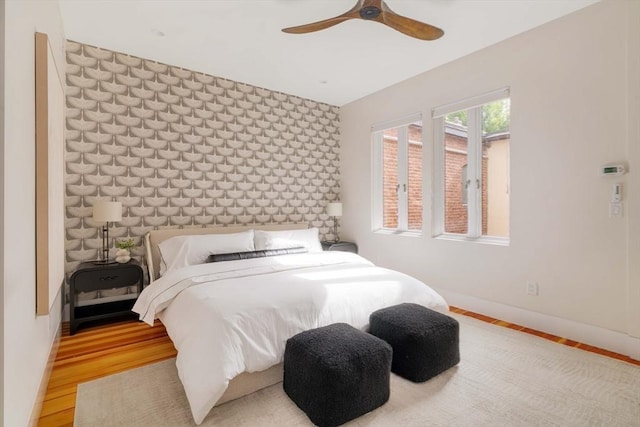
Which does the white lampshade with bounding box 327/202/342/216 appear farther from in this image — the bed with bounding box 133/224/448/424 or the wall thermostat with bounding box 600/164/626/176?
the wall thermostat with bounding box 600/164/626/176

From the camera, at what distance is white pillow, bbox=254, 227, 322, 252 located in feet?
12.4

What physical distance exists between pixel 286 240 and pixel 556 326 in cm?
282

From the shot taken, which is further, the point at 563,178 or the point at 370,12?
the point at 563,178

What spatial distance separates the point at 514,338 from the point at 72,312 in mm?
3952

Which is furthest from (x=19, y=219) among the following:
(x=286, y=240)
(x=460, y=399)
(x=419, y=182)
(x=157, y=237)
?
(x=419, y=182)

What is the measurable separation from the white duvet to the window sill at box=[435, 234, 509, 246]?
1.06 metres

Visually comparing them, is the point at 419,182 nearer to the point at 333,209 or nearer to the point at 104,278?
the point at 333,209

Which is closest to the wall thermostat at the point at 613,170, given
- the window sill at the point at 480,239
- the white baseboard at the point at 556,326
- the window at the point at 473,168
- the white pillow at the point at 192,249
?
the window at the point at 473,168

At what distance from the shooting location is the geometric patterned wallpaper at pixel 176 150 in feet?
10.6

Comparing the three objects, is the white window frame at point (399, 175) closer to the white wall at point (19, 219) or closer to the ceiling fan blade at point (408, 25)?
the ceiling fan blade at point (408, 25)

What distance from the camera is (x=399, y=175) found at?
15.0 ft

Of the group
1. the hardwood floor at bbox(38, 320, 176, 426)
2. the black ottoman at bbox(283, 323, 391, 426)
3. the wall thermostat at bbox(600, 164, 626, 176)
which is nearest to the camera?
the black ottoman at bbox(283, 323, 391, 426)

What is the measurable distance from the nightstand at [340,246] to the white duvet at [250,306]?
1508mm

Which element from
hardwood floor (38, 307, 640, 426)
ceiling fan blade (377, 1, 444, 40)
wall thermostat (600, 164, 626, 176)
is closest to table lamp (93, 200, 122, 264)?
hardwood floor (38, 307, 640, 426)
